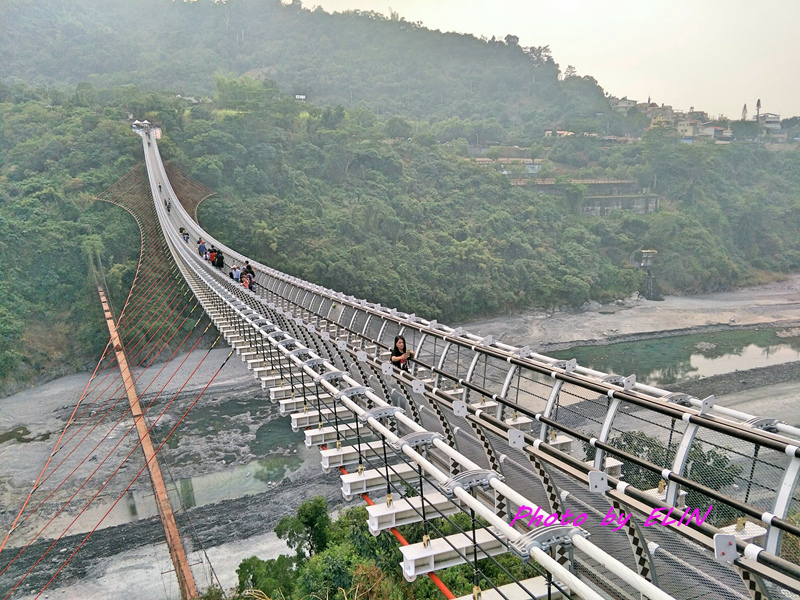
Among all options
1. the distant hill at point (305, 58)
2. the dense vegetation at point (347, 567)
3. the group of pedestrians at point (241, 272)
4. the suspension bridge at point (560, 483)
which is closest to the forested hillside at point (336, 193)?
the distant hill at point (305, 58)

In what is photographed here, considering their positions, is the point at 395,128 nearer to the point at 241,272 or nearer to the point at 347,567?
the point at 241,272

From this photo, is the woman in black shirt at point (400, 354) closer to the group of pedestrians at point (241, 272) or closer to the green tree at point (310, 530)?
the green tree at point (310, 530)

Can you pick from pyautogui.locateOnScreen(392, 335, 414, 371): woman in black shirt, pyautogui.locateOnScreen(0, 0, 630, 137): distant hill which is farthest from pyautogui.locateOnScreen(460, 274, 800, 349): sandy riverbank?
pyautogui.locateOnScreen(0, 0, 630, 137): distant hill

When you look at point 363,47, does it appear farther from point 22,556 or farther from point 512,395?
point 22,556

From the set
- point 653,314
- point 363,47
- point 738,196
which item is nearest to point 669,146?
point 738,196

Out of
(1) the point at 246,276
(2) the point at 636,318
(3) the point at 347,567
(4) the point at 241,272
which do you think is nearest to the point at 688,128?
(2) the point at 636,318
